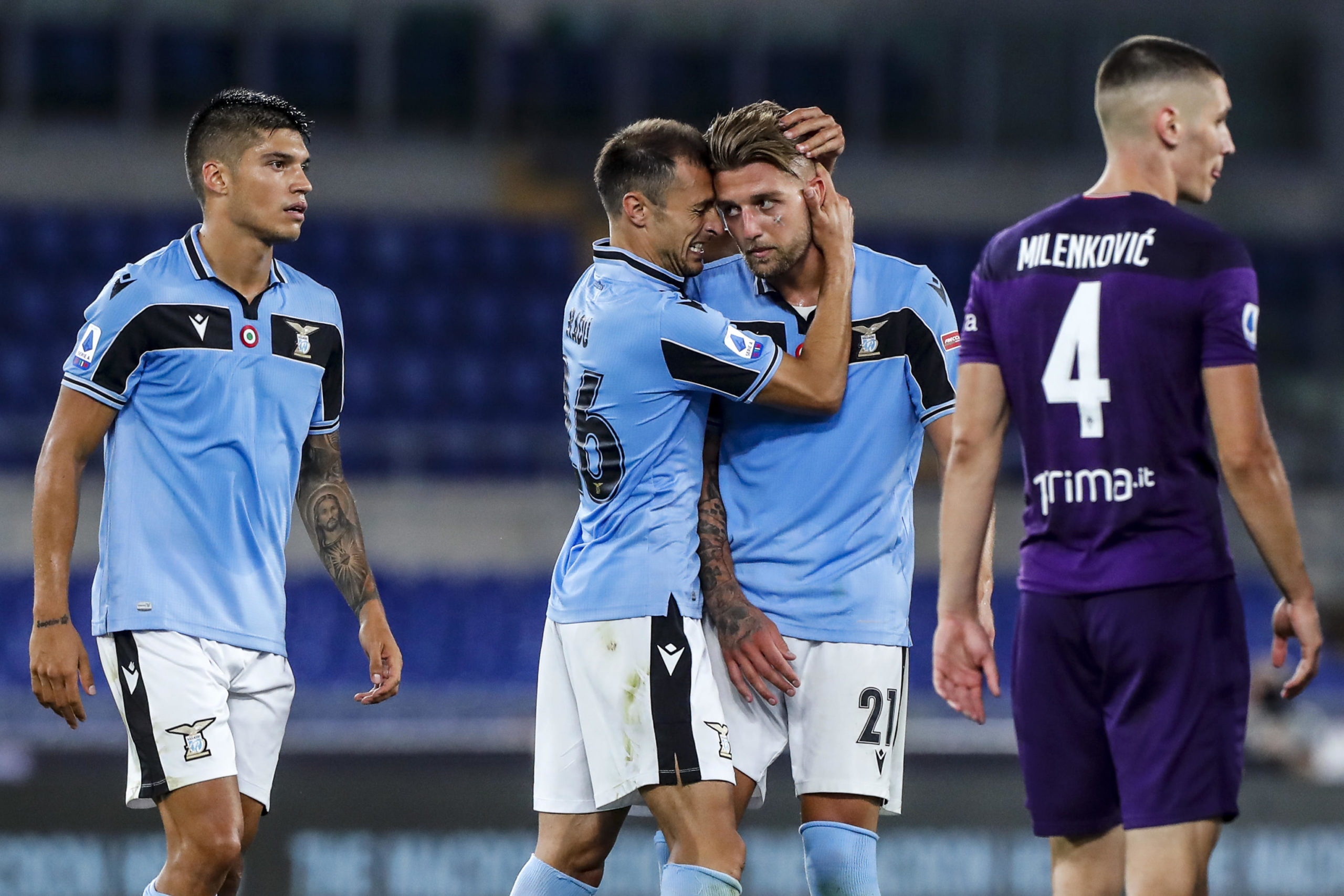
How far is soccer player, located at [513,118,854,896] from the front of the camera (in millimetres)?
4160

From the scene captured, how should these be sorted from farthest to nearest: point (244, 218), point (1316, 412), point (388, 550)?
point (1316, 412) → point (388, 550) → point (244, 218)

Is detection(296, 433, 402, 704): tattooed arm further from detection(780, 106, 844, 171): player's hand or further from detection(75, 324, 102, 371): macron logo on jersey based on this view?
detection(780, 106, 844, 171): player's hand

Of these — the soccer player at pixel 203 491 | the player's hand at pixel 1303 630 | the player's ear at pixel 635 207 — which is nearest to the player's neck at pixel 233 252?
the soccer player at pixel 203 491

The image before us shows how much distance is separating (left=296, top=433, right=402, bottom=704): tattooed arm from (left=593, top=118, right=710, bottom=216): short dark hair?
113 cm

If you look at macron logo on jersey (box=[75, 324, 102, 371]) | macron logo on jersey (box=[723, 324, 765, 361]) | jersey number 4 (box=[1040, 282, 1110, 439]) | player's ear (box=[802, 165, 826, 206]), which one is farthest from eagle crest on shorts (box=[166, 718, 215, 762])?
jersey number 4 (box=[1040, 282, 1110, 439])

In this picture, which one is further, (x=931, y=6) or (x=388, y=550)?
(x=931, y=6)

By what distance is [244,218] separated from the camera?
4.62m

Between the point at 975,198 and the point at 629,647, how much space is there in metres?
15.1

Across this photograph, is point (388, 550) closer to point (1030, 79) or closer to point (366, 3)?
point (366, 3)

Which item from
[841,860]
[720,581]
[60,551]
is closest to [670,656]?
[720,581]

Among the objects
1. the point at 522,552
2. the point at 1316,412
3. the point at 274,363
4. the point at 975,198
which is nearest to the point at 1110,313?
the point at 274,363

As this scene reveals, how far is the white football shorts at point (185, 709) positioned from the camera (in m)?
4.32

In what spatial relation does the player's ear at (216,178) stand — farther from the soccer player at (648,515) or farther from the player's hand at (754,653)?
the player's hand at (754,653)

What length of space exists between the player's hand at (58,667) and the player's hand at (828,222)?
219 cm
